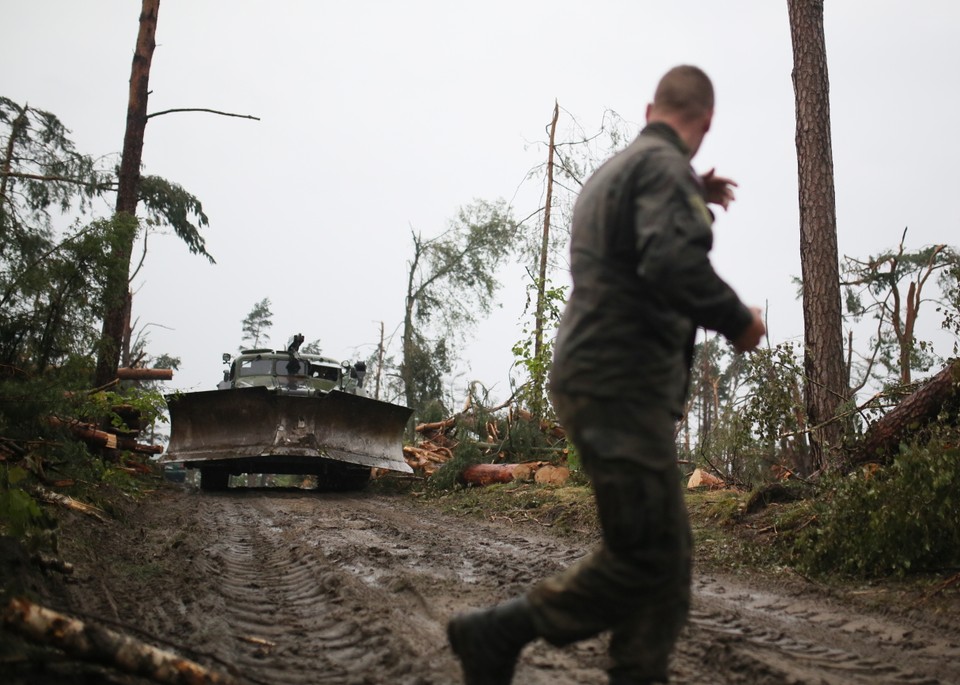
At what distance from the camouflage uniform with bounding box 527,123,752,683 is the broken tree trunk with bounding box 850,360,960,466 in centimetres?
474

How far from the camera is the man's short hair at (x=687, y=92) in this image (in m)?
2.75

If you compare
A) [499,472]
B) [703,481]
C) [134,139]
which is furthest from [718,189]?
[134,139]

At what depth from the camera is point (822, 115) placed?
9352mm

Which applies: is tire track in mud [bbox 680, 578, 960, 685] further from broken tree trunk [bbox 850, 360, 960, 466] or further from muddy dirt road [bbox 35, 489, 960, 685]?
broken tree trunk [bbox 850, 360, 960, 466]

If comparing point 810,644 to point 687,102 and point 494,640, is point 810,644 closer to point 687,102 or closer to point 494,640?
point 494,640

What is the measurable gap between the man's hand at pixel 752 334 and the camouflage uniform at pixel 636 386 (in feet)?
0.07

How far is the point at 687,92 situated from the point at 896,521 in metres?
4.16

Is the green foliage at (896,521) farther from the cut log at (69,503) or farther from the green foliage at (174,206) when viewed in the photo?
the green foliage at (174,206)

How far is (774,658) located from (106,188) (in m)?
15.1

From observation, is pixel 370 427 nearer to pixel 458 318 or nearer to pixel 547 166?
pixel 547 166

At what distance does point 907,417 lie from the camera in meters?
6.85

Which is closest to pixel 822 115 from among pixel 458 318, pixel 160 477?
pixel 160 477

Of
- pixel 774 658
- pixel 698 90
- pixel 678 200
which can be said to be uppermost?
pixel 698 90

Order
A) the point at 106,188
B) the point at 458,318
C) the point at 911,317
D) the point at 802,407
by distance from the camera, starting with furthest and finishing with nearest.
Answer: the point at 458,318, the point at 911,317, the point at 106,188, the point at 802,407
